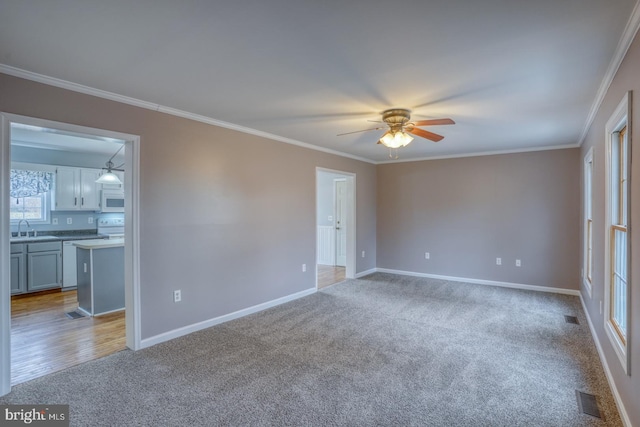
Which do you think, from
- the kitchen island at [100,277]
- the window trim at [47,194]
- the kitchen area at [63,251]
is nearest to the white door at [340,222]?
the kitchen area at [63,251]

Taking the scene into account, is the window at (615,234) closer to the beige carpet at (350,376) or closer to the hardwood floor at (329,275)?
the beige carpet at (350,376)

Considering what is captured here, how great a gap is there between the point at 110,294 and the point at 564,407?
4934 millimetres

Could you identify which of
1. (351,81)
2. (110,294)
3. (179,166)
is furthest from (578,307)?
(110,294)

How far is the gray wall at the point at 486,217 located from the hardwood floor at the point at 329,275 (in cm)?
95

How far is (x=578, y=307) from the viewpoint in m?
4.48

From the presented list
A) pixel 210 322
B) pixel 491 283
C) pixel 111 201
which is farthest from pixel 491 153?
pixel 111 201

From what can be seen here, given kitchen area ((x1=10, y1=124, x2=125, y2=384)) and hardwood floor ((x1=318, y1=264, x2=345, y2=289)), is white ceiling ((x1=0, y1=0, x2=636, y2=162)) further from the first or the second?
hardwood floor ((x1=318, y1=264, x2=345, y2=289))

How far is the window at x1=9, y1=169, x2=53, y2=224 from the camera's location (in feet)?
18.8

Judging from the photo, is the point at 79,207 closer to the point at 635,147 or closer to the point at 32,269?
the point at 32,269

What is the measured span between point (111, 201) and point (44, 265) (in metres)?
1.62

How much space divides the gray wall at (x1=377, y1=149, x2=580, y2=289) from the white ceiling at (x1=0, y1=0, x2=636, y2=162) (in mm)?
2125

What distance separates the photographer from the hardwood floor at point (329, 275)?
598 cm

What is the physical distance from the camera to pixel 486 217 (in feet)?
19.0

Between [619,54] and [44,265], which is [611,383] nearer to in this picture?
[619,54]
